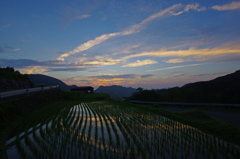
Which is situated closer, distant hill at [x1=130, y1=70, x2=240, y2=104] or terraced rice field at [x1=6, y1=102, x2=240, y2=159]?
terraced rice field at [x1=6, y1=102, x2=240, y2=159]

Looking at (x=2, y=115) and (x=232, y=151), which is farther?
(x=2, y=115)

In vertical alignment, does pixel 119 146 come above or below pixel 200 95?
below

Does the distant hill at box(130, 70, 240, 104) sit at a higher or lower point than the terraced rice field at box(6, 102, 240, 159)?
higher

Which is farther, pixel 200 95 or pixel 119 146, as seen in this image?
pixel 200 95

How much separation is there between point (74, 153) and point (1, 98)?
1104cm

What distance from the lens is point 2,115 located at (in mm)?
11047

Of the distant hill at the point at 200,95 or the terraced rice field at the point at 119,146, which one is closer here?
the terraced rice field at the point at 119,146

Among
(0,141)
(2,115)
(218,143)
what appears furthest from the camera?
(2,115)

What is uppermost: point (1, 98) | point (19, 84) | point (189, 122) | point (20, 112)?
point (19, 84)

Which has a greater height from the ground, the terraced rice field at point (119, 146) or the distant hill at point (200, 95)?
the distant hill at point (200, 95)

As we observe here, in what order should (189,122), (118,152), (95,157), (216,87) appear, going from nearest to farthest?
(95,157)
(118,152)
(189,122)
(216,87)

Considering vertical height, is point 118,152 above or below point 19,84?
below

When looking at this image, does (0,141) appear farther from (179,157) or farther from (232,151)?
(232,151)

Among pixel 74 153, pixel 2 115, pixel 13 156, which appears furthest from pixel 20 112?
pixel 74 153
